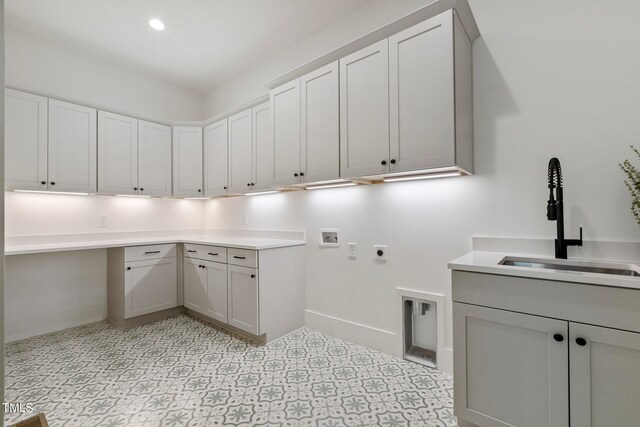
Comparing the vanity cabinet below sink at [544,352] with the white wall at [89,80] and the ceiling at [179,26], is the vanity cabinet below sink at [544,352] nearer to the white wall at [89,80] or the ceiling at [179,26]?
the ceiling at [179,26]

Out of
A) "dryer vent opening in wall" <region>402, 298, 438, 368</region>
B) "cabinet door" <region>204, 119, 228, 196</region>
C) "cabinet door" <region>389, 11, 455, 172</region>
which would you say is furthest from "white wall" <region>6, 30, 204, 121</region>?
"dryer vent opening in wall" <region>402, 298, 438, 368</region>

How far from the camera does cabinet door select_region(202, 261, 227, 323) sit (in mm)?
2709

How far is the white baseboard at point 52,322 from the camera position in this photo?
264 centimetres

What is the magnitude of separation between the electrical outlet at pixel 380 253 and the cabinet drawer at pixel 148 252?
224 cm

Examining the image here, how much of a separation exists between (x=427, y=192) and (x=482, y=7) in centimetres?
127

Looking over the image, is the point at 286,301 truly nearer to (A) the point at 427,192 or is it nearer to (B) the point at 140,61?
(A) the point at 427,192

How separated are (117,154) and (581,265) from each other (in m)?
4.02

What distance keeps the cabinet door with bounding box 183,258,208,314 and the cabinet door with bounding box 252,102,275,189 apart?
1057 millimetres

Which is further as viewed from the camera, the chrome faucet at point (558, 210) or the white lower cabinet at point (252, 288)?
the white lower cabinet at point (252, 288)

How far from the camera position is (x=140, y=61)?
327 cm

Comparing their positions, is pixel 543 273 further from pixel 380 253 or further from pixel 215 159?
pixel 215 159

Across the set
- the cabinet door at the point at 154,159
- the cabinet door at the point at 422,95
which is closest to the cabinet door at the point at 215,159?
the cabinet door at the point at 154,159

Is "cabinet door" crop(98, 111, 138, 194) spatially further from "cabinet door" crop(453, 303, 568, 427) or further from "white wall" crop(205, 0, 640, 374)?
"cabinet door" crop(453, 303, 568, 427)

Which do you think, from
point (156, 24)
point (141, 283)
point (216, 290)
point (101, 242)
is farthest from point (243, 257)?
point (156, 24)
